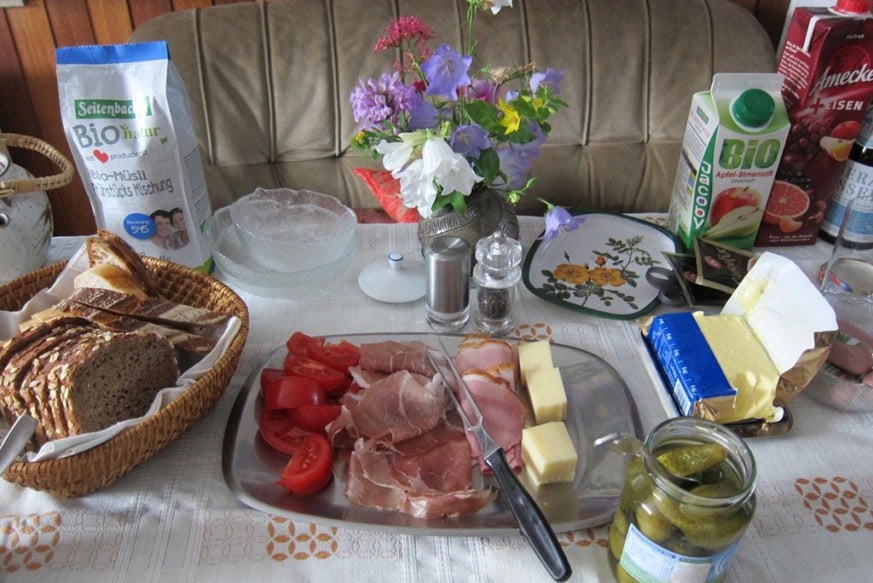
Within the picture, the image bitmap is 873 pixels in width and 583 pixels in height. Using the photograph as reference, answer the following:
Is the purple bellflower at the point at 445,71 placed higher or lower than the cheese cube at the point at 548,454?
higher

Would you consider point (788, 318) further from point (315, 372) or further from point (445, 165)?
point (315, 372)

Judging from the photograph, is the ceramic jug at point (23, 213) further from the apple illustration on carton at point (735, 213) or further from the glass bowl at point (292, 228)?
the apple illustration on carton at point (735, 213)

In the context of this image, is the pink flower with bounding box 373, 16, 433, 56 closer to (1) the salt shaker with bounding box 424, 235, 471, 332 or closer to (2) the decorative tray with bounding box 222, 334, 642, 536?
(1) the salt shaker with bounding box 424, 235, 471, 332

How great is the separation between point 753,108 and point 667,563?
749mm

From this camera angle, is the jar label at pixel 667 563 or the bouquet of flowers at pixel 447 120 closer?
the jar label at pixel 667 563

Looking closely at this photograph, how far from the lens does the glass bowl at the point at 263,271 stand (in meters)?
1.04

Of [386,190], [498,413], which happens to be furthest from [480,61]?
[498,413]

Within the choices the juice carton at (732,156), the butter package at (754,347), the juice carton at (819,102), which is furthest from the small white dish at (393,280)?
the juice carton at (819,102)

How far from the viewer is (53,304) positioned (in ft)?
2.86

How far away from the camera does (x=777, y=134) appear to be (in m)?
1.04

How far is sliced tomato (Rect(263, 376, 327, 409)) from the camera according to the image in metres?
0.80

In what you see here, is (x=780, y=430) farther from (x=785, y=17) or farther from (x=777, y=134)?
(x=785, y=17)

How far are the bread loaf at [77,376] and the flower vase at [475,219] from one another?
44 centimetres

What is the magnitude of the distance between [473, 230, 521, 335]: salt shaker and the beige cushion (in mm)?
874
